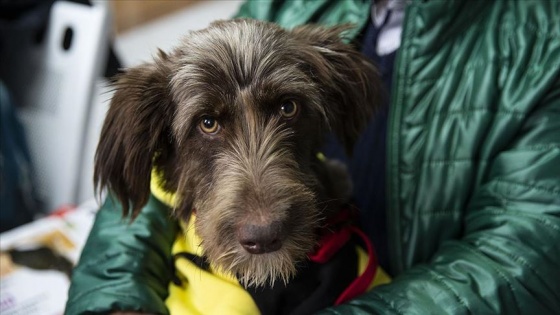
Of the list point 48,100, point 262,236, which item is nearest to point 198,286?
point 262,236

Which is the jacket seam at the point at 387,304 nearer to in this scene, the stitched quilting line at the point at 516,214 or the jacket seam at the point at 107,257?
the stitched quilting line at the point at 516,214

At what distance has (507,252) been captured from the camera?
125 cm

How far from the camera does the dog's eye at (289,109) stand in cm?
130

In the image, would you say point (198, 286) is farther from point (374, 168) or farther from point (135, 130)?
point (374, 168)

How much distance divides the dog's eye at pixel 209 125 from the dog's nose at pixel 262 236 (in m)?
0.25

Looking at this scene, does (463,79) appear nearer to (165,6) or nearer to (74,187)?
(74,187)

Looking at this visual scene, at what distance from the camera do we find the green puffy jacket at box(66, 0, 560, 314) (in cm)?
125

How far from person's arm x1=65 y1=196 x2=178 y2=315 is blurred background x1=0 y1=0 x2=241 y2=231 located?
1.00m

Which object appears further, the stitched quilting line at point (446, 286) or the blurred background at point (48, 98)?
the blurred background at point (48, 98)

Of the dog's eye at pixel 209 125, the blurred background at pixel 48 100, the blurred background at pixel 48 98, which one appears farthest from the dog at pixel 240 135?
the blurred background at pixel 48 98

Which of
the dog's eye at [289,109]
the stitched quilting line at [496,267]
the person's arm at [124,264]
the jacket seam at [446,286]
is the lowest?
the person's arm at [124,264]

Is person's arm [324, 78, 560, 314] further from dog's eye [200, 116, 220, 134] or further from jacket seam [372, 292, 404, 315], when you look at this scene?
dog's eye [200, 116, 220, 134]

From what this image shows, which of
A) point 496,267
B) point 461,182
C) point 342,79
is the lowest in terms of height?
point 496,267

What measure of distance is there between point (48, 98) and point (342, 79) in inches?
62.0
